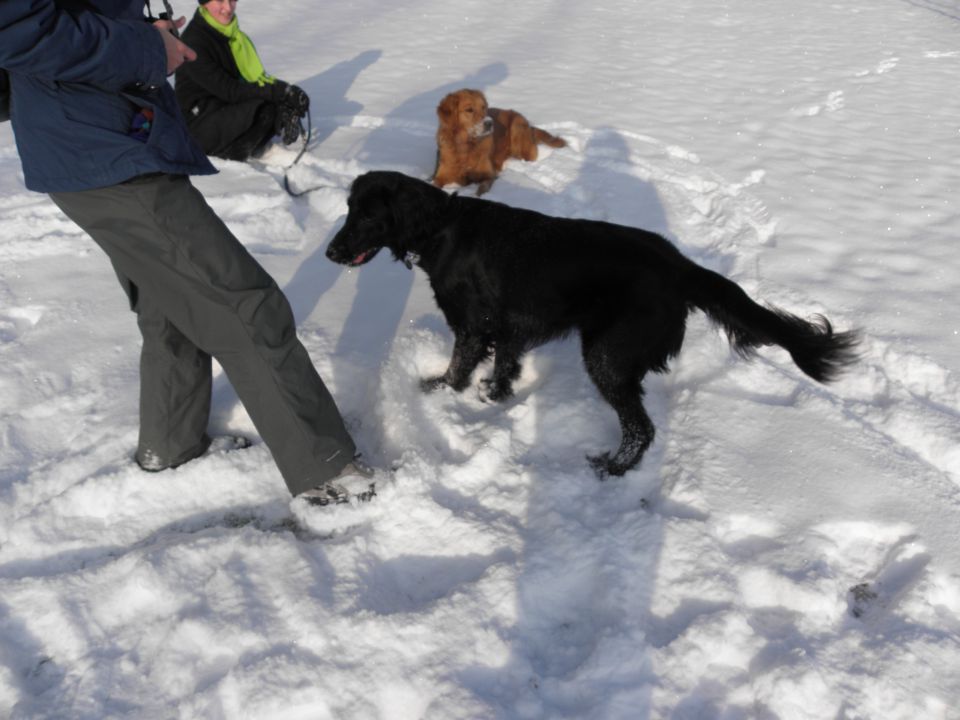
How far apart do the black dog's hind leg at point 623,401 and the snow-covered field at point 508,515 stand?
9 centimetres

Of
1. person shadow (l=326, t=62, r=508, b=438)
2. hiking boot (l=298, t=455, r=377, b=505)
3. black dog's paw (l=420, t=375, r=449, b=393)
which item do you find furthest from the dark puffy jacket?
hiking boot (l=298, t=455, r=377, b=505)

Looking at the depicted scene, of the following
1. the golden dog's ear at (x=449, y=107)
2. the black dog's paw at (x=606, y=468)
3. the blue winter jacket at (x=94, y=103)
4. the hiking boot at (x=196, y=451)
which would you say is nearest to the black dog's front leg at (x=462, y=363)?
the black dog's paw at (x=606, y=468)

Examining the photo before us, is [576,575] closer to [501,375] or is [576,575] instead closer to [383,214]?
[501,375]

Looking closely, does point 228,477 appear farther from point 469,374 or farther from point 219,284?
point 469,374

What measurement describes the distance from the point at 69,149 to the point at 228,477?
47.2 inches

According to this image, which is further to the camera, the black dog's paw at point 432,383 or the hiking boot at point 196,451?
the black dog's paw at point 432,383

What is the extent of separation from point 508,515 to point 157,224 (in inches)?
56.8

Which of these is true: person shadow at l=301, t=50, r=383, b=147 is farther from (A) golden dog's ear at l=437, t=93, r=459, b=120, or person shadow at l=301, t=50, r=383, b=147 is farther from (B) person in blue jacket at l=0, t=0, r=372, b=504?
(B) person in blue jacket at l=0, t=0, r=372, b=504

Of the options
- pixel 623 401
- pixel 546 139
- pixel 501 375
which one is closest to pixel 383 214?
pixel 501 375

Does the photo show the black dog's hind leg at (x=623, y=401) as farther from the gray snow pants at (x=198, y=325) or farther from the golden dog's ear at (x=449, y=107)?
the golden dog's ear at (x=449, y=107)

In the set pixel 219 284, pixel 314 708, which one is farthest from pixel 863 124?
pixel 314 708

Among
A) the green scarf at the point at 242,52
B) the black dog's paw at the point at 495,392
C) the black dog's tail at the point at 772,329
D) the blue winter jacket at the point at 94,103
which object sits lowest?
the black dog's paw at the point at 495,392

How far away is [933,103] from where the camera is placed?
6.61m

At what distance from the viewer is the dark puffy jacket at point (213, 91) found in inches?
195
